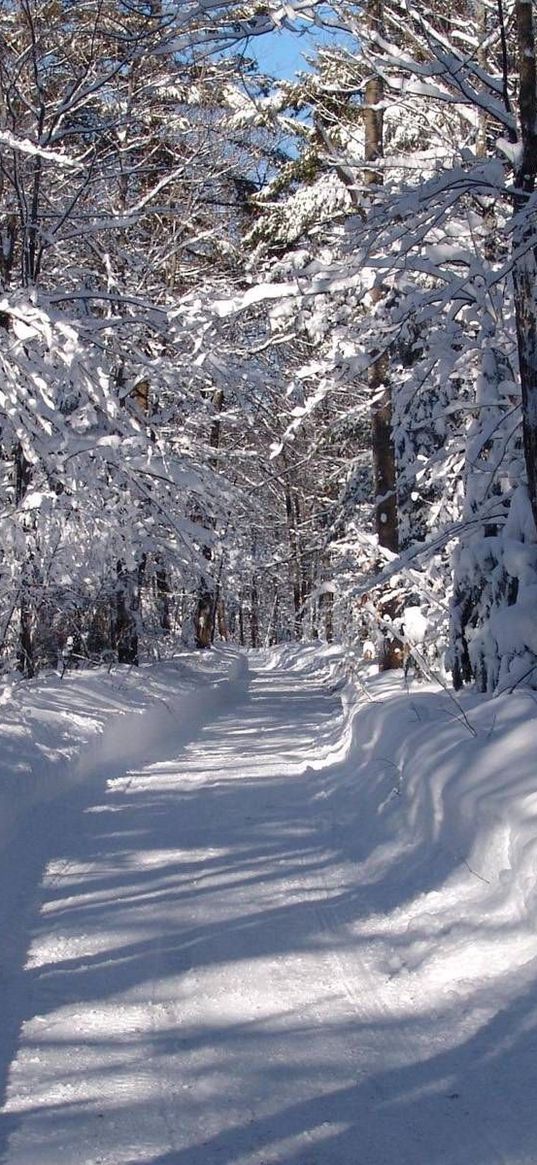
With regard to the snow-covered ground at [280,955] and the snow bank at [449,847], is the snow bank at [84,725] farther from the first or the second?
the snow bank at [449,847]

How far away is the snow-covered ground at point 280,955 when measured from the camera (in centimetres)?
353

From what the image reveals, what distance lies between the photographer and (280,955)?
5219 millimetres

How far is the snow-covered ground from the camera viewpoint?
3.53 m

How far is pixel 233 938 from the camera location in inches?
215

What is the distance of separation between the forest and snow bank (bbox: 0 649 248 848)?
1.06 meters

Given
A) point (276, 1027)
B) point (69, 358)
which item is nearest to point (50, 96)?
point (69, 358)

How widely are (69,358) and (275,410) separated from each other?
1172 cm

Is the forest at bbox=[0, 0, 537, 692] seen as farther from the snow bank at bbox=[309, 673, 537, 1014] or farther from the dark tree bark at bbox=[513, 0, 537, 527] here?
the snow bank at bbox=[309, 673, 537, 1014]

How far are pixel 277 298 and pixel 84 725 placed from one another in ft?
19.8

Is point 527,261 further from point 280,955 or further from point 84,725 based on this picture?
point 84,725

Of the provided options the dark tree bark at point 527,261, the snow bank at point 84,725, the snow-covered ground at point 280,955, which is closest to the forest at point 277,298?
the dark tree bark at point 527,261

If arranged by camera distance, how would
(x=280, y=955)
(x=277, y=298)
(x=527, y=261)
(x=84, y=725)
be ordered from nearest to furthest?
1. (x=280, y=955)
2. (x=527, y=261)
3. (x=277, y=298)
4. (x=84, y=725)

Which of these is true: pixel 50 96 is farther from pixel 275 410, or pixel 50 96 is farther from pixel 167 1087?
pixel 167 1087

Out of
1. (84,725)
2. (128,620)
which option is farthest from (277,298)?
(128,620)
